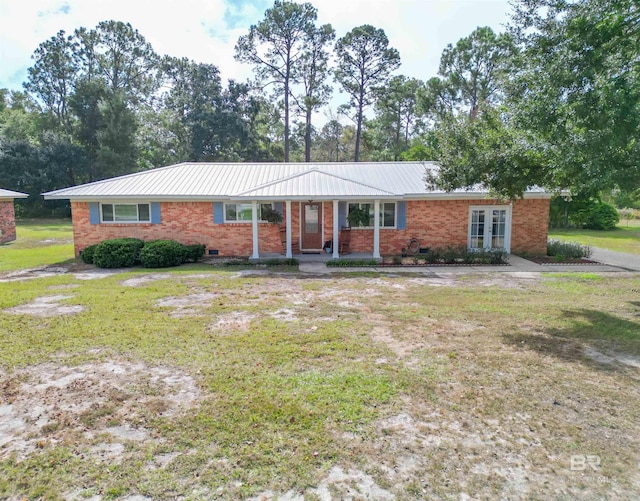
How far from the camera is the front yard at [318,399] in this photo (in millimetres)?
3537

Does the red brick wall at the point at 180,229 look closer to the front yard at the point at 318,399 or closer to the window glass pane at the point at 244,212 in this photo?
the window glass pane at the point at 244,212

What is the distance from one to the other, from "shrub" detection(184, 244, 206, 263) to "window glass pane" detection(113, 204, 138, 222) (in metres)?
2.74

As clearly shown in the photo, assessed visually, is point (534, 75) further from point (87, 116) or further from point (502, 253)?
point (87, 116)

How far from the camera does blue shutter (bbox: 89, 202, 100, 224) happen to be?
52.1ft

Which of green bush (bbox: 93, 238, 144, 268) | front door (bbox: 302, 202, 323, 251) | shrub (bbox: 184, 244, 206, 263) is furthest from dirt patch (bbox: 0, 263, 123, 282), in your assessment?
front door (bbox: 302, 202, 323, 251)

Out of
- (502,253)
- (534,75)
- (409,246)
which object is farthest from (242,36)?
(534,75)

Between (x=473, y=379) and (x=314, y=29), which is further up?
(x=314, y=29)

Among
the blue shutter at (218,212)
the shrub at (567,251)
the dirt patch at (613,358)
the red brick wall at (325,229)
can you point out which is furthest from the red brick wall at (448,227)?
the dirt patch at (613,358)

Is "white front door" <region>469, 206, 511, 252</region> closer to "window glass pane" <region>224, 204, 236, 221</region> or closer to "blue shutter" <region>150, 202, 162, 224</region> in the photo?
"window glass pane" <region>224, 204, 236, 221</region>

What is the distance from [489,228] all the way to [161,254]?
11855 millimetres

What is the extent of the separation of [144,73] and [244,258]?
3894cm

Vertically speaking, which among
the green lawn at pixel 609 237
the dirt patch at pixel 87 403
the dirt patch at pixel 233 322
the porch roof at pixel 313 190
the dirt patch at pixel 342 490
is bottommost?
the dirt patch at pixel 342 490

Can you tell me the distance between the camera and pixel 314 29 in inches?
1462

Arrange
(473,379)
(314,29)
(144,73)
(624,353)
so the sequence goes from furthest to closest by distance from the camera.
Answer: (144,73) → (314,29) → (624,353) → (473,379)
